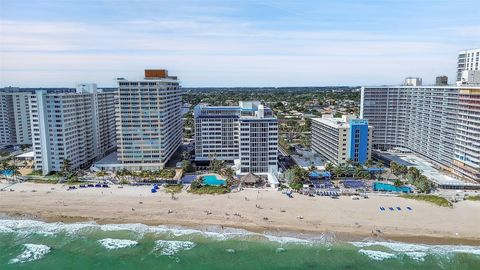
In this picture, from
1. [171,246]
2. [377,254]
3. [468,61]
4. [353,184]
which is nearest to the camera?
[377,254]

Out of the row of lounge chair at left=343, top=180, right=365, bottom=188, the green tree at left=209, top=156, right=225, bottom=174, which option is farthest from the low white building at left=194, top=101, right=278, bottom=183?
the row of lounge chair at left=343, top=180, right=365, bottom=188

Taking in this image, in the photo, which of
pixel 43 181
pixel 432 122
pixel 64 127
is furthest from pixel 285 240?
pixel 432 122

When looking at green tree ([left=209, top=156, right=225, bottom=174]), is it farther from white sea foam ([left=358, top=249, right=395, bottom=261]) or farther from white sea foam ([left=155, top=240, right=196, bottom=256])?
white sea foam ([left=358, top=249, right=395, bottom=261])

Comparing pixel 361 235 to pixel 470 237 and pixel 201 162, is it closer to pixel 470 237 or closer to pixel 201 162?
pixel 470 237

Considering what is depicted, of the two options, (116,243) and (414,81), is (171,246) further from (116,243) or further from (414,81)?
(414,81)

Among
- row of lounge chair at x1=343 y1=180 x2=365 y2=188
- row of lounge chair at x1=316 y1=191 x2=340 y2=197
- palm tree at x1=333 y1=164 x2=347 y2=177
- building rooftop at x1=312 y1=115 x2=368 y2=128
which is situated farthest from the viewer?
building rooftop at x1=312 y1=115 x2=368 y2=128

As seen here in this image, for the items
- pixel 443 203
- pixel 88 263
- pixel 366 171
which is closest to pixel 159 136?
pixel 88 263
